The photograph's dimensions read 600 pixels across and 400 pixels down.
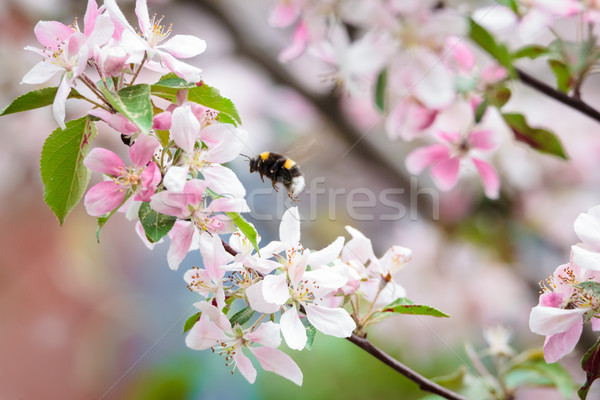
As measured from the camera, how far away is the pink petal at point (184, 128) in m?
0.50

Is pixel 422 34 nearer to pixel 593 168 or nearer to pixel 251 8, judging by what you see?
pixel 593 168

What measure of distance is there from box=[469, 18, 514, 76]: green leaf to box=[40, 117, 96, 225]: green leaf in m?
0.43

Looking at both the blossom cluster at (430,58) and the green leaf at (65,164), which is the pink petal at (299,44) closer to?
the blossom cluster at (430,58)

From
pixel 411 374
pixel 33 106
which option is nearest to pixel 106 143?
pixel 33 106

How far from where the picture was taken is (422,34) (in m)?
0.70

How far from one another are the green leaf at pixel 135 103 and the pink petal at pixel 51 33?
0.38 feet

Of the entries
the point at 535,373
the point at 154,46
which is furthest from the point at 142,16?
the point at 535,373

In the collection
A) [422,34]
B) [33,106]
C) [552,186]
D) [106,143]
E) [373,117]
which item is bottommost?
[106,143]

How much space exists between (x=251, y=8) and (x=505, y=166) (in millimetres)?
1369

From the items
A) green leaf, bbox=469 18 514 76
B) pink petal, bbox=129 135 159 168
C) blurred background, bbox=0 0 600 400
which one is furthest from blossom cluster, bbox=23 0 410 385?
blurred background, bbox=0 0 600 400

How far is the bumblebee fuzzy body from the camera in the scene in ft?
3.21

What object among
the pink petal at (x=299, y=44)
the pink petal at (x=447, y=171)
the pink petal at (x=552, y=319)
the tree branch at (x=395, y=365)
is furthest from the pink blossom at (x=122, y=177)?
the pink petal at (x=447, y=171)

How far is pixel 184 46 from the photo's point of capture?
567 mm

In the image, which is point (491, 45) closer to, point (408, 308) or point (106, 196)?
point (408, 308)
